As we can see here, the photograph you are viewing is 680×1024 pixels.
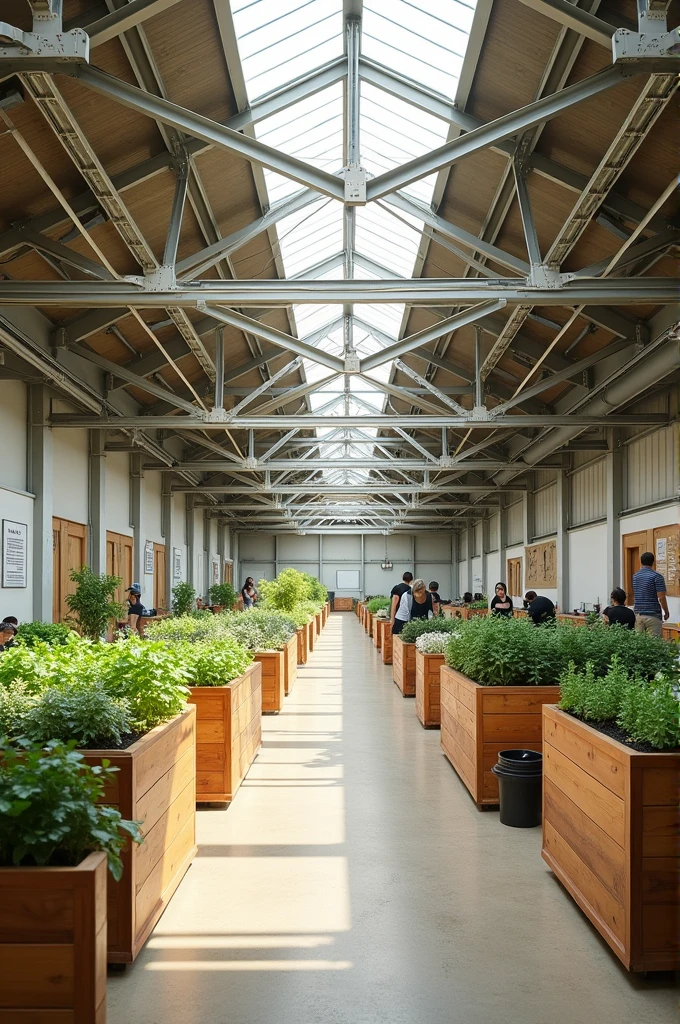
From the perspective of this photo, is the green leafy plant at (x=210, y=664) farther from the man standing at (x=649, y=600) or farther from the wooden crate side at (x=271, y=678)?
the man standing at (x=649, y=600)

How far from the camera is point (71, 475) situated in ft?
46.5

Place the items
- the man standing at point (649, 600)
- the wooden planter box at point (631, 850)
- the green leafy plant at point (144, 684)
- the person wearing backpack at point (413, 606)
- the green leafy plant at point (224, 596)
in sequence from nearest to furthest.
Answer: the wooden planter box at point (631, 850) → the green leafy plant at point (144, 684) → the man standing at point (649, 600) → the person wearing backpack at point (413, 606) → the green leafy plant at point (224, 596)

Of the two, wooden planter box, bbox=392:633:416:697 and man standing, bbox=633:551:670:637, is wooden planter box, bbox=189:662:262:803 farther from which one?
wooden planter box, bbox=392:633:416:697

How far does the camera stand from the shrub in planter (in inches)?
381

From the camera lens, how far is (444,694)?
7754mm

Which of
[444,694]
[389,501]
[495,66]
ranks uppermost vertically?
[495,66]

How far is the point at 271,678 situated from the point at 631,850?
287 inches

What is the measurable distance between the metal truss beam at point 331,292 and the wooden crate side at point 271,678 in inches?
165

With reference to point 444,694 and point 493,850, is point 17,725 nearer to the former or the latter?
point 493,850

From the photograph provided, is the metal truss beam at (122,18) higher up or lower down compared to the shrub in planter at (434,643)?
higher up

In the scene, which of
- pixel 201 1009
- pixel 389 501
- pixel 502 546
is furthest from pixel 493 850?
pixel 389 501

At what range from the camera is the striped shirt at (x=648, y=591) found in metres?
10.0

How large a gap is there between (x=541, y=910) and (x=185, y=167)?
717cm

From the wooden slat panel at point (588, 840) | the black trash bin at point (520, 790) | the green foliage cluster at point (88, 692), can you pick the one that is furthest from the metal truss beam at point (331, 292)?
the wooden slat panel at point (588, 840)
